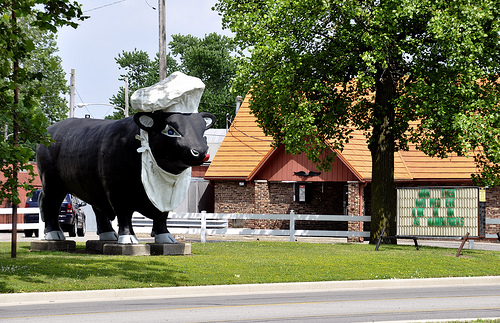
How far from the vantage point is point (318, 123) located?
23734 millimetres

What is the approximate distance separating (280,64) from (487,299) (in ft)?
38.4

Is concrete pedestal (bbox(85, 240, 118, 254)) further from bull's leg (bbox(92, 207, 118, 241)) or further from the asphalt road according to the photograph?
the asphalt road

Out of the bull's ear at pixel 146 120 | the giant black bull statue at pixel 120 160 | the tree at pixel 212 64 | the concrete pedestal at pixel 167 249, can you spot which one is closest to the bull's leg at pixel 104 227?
the giant black bull statue at pixel 120 160

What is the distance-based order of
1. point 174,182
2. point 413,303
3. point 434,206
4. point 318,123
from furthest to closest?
1. point 318,123
2. point 434,206
3. point 174,182
4. point 413,303

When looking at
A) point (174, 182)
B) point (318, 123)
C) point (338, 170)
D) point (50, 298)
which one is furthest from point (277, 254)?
point (338, 170)

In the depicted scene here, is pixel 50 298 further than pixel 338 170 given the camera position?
No

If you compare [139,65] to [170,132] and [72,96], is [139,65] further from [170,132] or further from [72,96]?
[170,132]

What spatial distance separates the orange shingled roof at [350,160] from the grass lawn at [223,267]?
1251cm

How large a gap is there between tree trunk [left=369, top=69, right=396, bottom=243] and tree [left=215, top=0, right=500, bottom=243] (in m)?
0.03

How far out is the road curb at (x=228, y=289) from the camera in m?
11.7

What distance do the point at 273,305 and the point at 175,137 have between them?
5522mm

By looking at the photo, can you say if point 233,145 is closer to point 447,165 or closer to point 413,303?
point 447,165

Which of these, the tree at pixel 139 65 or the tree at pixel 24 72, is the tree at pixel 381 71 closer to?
the tree at pixel 24 72

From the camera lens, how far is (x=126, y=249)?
16719mm
